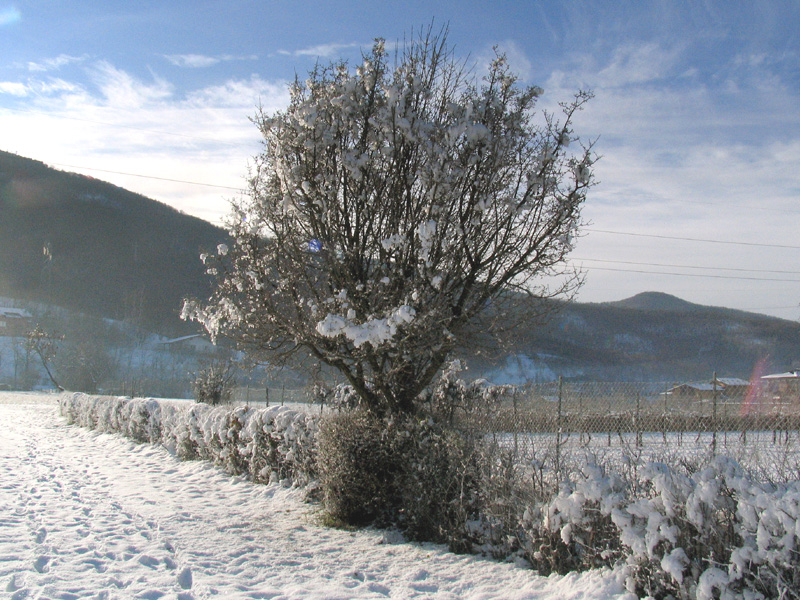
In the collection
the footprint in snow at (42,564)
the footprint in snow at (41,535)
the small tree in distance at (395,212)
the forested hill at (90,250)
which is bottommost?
the footprint in snow at (41,535)

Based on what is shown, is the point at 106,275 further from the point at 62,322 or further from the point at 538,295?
the point at 538,295

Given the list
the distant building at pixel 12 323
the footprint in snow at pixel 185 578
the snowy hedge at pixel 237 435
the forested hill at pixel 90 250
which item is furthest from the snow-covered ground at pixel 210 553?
the distant building at pixel 12 323

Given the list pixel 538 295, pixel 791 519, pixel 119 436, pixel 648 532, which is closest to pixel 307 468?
pixel 538 295

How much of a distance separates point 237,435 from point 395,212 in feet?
17.5

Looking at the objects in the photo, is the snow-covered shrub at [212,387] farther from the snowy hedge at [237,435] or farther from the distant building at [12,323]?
the distant building at [12,323]

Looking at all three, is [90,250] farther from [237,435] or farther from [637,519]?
[637,519]

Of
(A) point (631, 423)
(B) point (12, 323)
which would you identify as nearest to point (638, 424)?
(A) point (631, 423)

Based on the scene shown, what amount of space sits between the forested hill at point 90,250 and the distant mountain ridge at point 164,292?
0.13m

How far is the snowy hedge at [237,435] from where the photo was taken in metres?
8.22

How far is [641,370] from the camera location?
59469 mm

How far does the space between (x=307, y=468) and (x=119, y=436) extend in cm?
920

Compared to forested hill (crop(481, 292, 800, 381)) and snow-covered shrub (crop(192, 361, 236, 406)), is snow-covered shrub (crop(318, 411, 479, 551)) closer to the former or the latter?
snow-covered shrub (crop(192, 361, 236, 406))

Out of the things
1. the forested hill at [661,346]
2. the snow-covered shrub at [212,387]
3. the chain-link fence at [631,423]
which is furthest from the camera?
the forested hill at [661,346]

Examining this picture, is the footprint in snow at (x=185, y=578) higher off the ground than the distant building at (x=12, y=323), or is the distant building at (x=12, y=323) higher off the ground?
the distant building at (x=12, y=323)
